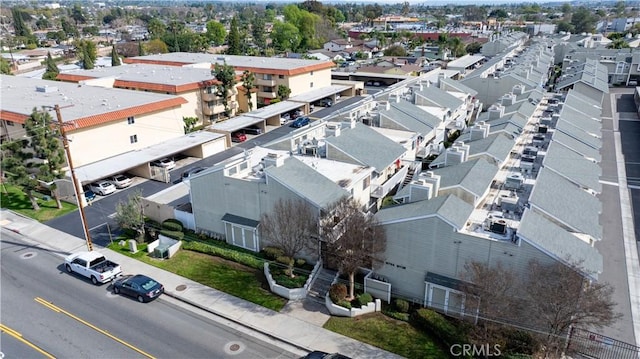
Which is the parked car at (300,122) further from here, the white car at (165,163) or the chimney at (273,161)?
the chimney at (273,161)

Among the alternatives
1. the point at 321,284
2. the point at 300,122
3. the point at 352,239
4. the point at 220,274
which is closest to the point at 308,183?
the point at 352,239

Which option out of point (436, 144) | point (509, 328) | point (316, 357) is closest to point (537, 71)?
point (436, 144)

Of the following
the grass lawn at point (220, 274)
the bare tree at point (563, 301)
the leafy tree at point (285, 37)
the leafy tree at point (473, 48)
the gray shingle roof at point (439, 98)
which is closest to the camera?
the bare tree at point (563, 301)

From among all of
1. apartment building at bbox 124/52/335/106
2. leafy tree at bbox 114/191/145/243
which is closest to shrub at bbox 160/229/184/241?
leafy tree at bbox 114/191/145/243

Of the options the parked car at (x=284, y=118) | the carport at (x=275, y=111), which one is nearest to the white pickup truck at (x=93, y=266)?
the carport at (x=275, y=111)

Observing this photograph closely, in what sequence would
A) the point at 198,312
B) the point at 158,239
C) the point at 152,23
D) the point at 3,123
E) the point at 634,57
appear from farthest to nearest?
the point at 152,23, the point at 634,57, the point at 3,123, the point at 158,239, the point at 198,312

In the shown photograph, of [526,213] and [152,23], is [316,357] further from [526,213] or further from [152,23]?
[152,23]
